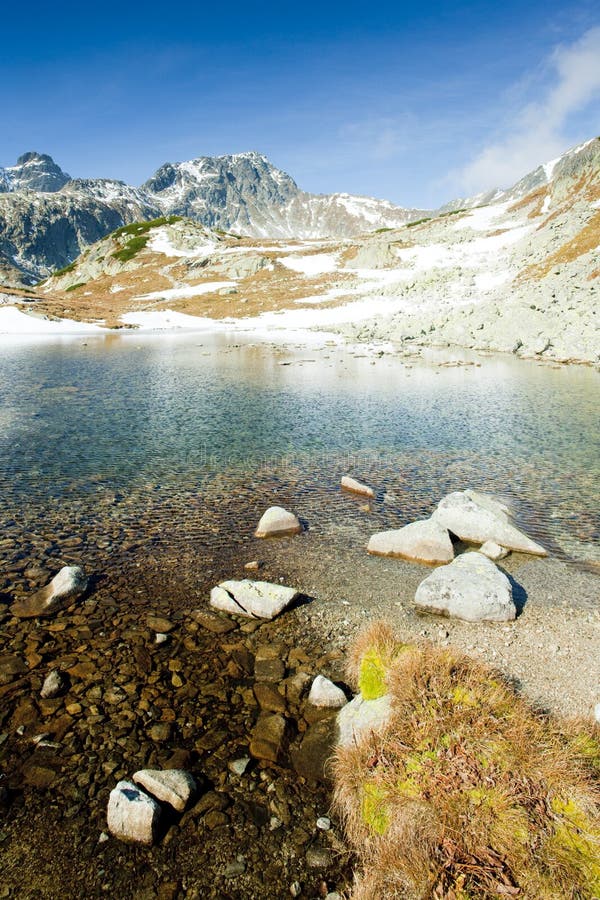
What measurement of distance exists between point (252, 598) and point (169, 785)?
4.03 m

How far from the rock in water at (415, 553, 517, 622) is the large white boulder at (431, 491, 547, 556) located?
8.21 feet

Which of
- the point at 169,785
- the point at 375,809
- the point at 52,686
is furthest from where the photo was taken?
the point at 52,686

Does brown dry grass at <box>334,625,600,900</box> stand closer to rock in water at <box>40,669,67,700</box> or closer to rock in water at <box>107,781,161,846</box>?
rock in water at <box>107,781,161,846</box>

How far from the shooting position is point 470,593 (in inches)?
357

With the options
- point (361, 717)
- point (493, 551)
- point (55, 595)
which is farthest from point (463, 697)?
point (55, 595)

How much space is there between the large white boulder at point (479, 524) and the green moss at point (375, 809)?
316 inches

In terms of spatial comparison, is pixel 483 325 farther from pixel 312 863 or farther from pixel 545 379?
pixel 312 863

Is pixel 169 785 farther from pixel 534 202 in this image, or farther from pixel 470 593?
pixel 534 202

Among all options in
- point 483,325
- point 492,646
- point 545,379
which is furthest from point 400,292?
point 492,646

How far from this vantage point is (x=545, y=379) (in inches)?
1444

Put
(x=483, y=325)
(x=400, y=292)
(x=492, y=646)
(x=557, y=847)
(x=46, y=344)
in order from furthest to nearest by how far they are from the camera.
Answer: (x=400, y=292), (x=46, y=344), (x=483, y=325), (x=492, y=646), (x=557, y=847)

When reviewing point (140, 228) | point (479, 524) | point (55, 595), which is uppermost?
point (140, 228)

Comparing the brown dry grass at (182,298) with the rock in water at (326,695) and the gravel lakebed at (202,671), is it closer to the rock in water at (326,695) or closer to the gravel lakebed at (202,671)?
the gravel lakebed at (202,671)

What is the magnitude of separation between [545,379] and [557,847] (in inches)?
1478
